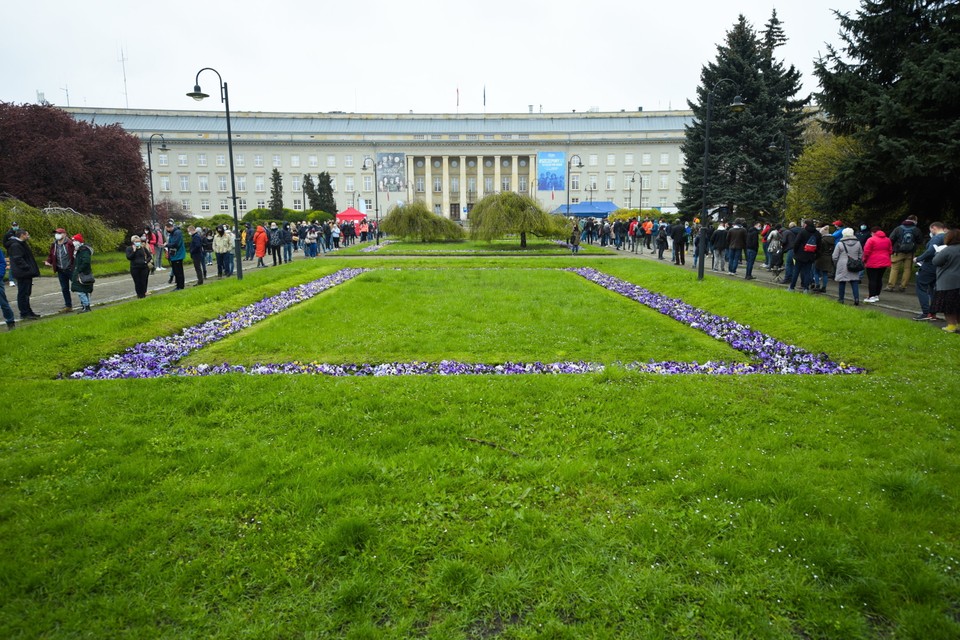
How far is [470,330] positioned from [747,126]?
33.5 meters

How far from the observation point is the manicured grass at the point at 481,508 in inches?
119

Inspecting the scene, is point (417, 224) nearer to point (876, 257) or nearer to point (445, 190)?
point (876, 257)

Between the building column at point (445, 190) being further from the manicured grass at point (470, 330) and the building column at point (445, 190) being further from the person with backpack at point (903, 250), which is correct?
the person with backpack at point (903, 250)

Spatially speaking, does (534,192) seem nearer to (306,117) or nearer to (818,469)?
(306,117)

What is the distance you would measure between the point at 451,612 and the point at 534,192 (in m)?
90.6

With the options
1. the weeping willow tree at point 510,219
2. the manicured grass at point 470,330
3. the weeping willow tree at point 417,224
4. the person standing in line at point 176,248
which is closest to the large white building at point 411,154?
the weeping willow tree at point 417,224

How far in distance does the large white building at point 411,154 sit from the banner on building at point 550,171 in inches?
280

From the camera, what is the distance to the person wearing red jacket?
12789 millimetres

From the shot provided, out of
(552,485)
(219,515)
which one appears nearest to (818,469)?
(552,485)

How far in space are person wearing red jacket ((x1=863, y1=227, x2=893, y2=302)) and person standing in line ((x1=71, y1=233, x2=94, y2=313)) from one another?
1815 centimetres

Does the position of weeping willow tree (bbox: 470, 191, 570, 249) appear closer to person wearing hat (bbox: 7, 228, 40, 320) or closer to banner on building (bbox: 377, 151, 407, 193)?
person wearing hat (bbox: 7, 228, 40, 320)

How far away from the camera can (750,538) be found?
3562mm

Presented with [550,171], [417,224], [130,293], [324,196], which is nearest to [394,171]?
A: [324,196]

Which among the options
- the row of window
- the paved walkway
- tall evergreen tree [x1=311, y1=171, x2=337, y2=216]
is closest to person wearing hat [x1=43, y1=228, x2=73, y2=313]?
the paved walkway
